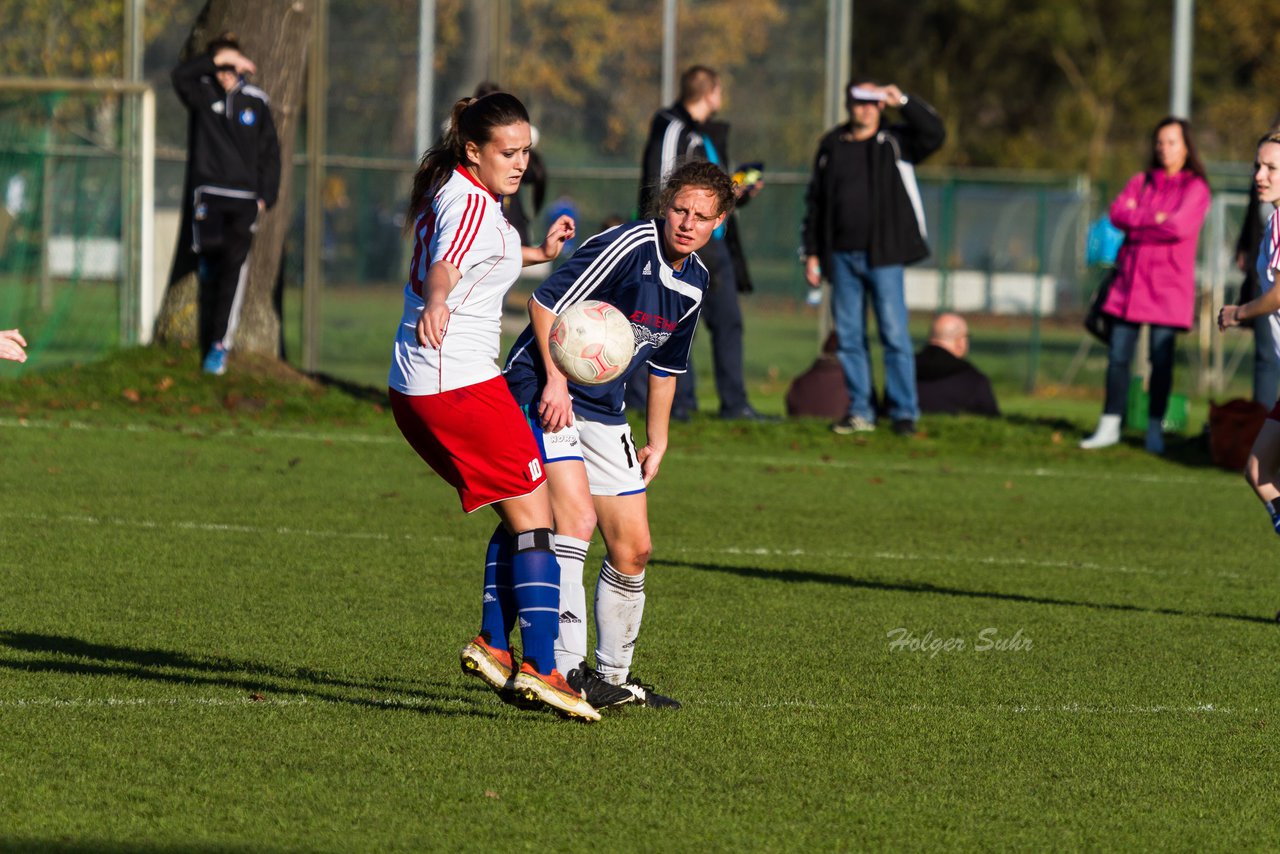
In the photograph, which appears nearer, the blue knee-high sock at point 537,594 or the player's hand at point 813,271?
the blue knee-high sock at point 537,594

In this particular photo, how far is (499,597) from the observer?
19.2ft

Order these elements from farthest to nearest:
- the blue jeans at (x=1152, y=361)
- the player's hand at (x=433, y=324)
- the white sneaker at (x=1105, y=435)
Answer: the white sneaker at (x=1105, y=435)
the blue jeans at (x=1152, y=361)
the player's hand at (x=433, y=324)

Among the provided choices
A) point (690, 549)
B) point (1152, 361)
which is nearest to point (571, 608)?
point (690, 549)

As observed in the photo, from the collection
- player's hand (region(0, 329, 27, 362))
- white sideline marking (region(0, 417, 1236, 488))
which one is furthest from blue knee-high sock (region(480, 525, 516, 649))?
white sideline marking (region(0, 417, 1236, 488))

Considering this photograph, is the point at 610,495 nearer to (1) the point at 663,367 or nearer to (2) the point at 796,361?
(1) the point at 663,367

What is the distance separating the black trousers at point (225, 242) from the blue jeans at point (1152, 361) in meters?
6.50

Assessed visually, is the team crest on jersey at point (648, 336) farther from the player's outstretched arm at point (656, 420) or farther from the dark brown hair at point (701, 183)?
the dark brown hair at point (701, 183)

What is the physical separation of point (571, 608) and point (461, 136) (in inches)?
58.9

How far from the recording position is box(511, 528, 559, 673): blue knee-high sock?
18.5 feet

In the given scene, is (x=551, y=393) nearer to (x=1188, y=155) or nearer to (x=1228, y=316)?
(x=1228, y=316)

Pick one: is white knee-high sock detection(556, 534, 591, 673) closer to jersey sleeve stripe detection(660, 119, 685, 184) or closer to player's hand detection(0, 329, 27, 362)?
player's hand detection(0, 329, 27, 362)

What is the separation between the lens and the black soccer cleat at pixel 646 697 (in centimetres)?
600

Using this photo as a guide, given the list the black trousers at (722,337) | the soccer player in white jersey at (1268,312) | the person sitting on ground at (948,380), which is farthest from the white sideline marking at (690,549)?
the person sitting on ground at (948,380)

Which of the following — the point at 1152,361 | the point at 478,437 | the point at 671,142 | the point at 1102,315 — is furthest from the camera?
the point at 1102,315
